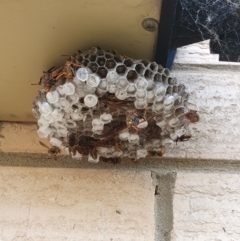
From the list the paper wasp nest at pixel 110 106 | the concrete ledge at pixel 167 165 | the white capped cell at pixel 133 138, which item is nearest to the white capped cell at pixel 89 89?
the paper wasp nest at pixel 110 106

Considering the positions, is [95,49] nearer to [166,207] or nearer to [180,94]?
[180,94]

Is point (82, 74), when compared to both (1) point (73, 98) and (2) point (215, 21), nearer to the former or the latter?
(1) point (73, 98)

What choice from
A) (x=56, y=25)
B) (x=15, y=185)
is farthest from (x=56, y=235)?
(x=56, y=25)

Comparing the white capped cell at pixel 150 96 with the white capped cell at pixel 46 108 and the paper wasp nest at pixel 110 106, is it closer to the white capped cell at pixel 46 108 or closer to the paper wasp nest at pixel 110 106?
the paper wasp nest at pixel 110 106

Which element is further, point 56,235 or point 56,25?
point 56,235

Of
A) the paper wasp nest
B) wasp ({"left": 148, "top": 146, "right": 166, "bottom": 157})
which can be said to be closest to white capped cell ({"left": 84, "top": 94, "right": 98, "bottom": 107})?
the paper wasp nest

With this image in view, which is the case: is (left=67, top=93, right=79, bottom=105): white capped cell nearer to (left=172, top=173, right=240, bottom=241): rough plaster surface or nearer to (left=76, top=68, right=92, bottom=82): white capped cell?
(left=76, top=68, right=92, bottom=82): white capped cell
